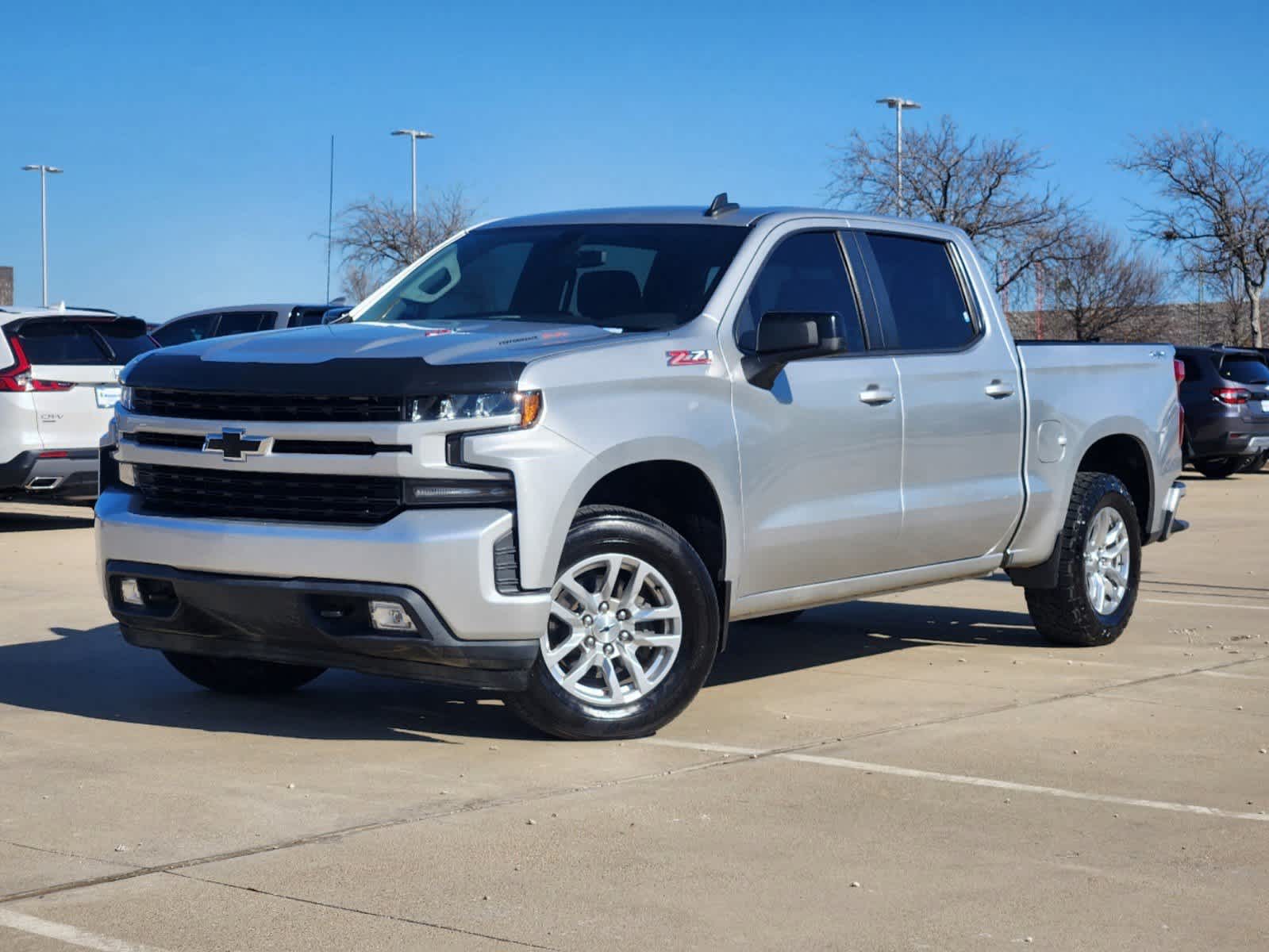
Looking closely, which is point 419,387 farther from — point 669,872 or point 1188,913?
point 1188,913

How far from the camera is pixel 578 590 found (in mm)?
6113

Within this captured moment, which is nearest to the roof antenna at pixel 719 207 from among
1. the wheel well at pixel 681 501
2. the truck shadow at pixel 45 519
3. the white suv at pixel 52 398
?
the wheel well at pixel 681 501

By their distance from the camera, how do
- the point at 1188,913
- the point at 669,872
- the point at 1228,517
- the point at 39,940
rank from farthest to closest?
the point at 1228,517 < the point at 669,872 < the point at 1188,913 < the point at 39,940

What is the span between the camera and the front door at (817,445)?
6.73 m

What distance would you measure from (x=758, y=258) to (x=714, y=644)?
5.07ft

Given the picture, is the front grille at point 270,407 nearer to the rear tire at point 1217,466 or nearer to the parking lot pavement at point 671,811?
the parking lot pavement at point 671,811

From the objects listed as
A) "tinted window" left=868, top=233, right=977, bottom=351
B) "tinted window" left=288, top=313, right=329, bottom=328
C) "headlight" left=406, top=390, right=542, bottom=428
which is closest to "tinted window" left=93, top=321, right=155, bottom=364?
"tinted window" left=288, top=313, right=329, bottom=328

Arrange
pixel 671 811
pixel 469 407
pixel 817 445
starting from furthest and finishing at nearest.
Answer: pixel 817 445 → pixel 469 407 → pixel 671 811

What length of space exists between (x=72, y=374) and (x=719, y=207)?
25.7 feet

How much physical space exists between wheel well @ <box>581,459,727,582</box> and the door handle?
37.3 inches

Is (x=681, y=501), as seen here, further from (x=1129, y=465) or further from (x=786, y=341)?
(x=1129, y=465)

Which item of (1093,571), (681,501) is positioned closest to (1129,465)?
(1093,571)

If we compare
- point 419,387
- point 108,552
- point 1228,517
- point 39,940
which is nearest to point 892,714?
point 419,387

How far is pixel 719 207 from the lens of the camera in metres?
7.33
